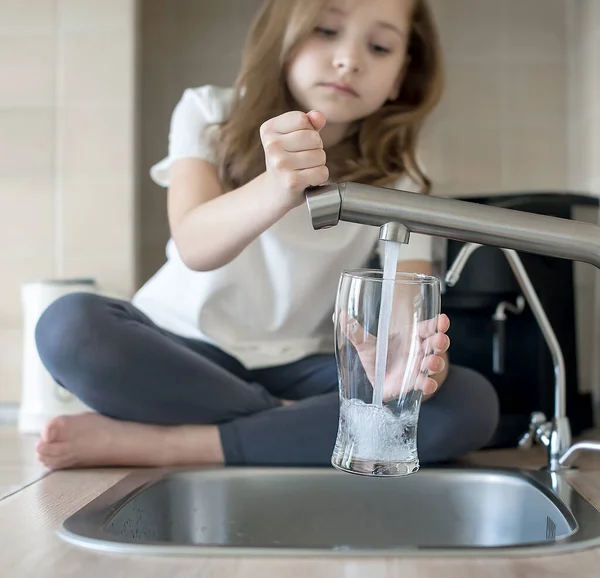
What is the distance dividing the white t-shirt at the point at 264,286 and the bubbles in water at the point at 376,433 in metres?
0.57

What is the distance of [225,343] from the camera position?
127 centimetres

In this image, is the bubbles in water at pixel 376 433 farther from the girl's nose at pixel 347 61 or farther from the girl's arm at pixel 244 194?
the girl's nose at pixel 347 61

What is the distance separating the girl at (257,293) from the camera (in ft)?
3.50

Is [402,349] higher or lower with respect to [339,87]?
lower

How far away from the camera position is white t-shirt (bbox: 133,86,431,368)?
1.27 metres

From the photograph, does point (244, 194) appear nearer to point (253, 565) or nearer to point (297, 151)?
point (297, 151)

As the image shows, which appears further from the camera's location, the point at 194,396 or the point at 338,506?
the point at 194,396

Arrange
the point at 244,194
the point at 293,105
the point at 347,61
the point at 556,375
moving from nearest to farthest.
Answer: the point at 244,194 < the point at 556,375 < the point at 347,61 < the point at 293,105

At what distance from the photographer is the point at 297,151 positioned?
0.72 meters

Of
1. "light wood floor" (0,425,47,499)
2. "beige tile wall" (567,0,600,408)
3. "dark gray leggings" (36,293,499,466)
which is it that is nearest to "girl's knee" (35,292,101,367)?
"dark gray leggings" (36,293,499,466)

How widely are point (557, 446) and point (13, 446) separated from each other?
903mm

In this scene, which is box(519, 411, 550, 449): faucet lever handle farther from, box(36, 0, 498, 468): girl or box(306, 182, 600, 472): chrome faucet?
box(306, 182, 600, 472): chrome faucet

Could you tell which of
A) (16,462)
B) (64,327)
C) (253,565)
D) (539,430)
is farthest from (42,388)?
(253,565)

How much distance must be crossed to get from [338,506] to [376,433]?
281mm
